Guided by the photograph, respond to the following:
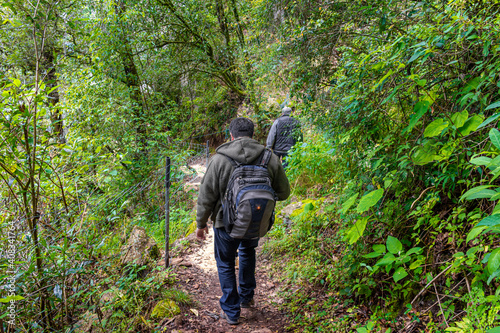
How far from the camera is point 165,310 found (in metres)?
3.07

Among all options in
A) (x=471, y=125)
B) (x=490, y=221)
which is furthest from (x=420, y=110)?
(x=490, y=221)

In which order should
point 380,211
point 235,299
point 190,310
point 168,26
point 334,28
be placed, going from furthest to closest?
point 168,26
point 334,28
point 190,310
point 235,299
point 380,211

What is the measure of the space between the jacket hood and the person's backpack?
0.05 meters

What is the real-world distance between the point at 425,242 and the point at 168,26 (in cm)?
963

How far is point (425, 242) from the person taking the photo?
2.35 m

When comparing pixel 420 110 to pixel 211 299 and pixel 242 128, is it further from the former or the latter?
pixel 211 299

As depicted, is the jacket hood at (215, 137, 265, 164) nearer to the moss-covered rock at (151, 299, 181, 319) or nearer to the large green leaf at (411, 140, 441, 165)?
the large green leaf at (411, 140, 441, 165)

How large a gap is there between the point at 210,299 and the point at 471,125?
328cm

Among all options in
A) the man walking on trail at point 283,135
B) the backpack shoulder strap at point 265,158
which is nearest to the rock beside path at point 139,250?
the backpack shoulder strap at point 265,158

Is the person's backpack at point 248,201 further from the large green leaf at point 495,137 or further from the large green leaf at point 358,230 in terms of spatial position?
the large green leaf at point 495,137

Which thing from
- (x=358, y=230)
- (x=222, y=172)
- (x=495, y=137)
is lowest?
(x=358, y=230)

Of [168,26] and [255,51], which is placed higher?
[168,26]

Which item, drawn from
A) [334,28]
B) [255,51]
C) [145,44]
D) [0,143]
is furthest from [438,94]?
[145,44]

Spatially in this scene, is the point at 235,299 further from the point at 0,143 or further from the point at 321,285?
the point at 0,143
